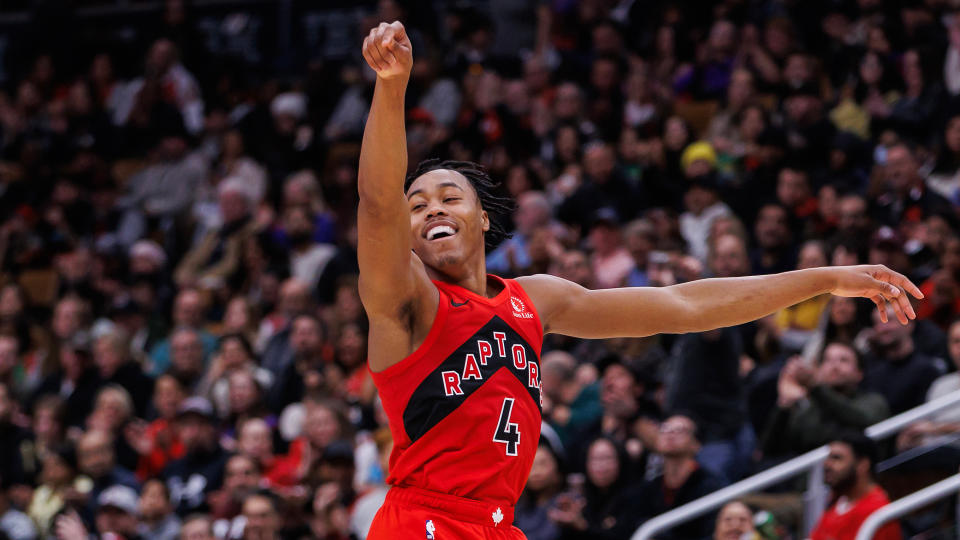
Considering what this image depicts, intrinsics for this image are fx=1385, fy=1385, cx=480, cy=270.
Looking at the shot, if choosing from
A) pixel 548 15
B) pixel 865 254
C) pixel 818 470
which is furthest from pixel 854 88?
pixel 818 470

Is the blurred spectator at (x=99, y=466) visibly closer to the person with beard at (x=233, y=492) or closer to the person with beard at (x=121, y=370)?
the person with beard at (x=233, y=492)

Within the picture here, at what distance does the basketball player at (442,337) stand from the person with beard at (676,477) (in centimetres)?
365

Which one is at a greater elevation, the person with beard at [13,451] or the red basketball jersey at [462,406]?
Answer: the person with beard at [13,451]

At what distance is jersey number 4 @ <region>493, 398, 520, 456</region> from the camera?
169 inches

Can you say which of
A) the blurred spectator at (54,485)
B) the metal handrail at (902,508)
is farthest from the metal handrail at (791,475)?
the blurred spectator at (54,485)

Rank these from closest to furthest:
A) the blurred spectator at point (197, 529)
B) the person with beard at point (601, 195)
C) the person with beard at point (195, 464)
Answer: the blurred spectator at point (197, 529) < the person with beard at point (195, 464) < the person with beard at point (601, 195)

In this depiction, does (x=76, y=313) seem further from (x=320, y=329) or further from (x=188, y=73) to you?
(x=188, y=73)

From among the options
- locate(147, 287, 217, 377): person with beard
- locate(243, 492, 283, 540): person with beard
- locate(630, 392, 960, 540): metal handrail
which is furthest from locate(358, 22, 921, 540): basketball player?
locate(147, 287, 217, 377): person with beard

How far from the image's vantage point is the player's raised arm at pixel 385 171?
377cm

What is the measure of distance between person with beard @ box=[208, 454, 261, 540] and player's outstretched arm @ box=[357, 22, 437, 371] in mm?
5382

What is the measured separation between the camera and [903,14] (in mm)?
11789

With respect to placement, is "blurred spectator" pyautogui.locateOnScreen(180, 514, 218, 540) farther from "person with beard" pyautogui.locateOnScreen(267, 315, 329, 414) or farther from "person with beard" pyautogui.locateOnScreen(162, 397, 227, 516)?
"person with beard" pyautogui.locateOnScreen(267, 315, 329, 414)

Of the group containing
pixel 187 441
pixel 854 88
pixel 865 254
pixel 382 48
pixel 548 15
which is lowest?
pixel 382 48

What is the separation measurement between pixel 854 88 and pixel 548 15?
3.73 metres
